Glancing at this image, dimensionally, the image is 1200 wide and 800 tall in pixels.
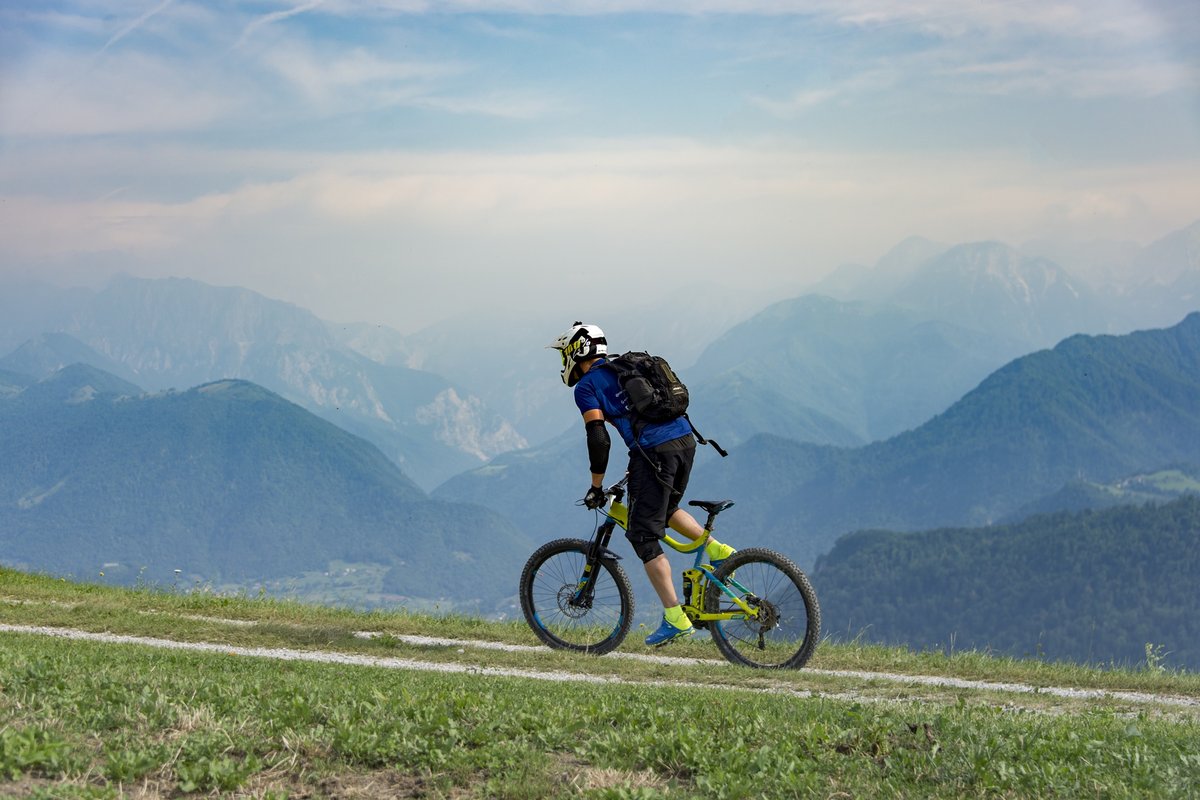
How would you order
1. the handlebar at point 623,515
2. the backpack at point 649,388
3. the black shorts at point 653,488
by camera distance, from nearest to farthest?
1. the backpack at point 649,388
2. the black shorts at point 653,488
3. the handlebar at point 623,515

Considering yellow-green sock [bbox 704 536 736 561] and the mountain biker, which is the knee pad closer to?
the mountain biker

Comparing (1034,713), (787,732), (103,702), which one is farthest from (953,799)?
(103,702)

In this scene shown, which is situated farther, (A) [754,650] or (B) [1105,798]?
(A) [754,650]

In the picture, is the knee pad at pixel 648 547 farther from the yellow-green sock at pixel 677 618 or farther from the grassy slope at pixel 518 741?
the grassy slope at pixel 518 741

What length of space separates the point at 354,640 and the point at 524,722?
682cm

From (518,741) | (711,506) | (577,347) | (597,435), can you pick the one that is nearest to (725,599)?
(711,506)

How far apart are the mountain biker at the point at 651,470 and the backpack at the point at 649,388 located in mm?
105

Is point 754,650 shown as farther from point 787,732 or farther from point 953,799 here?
point 953,799

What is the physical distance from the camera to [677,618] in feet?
40.3

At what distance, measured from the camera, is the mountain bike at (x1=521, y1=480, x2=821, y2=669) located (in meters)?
12.1

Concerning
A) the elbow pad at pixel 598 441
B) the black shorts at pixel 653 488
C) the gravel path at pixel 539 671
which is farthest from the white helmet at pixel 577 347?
the gravel path at pixel 539 671

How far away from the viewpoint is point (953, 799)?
645 centimetres

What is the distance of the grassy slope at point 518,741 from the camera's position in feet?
21.4

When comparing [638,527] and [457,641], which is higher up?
[638,527]
